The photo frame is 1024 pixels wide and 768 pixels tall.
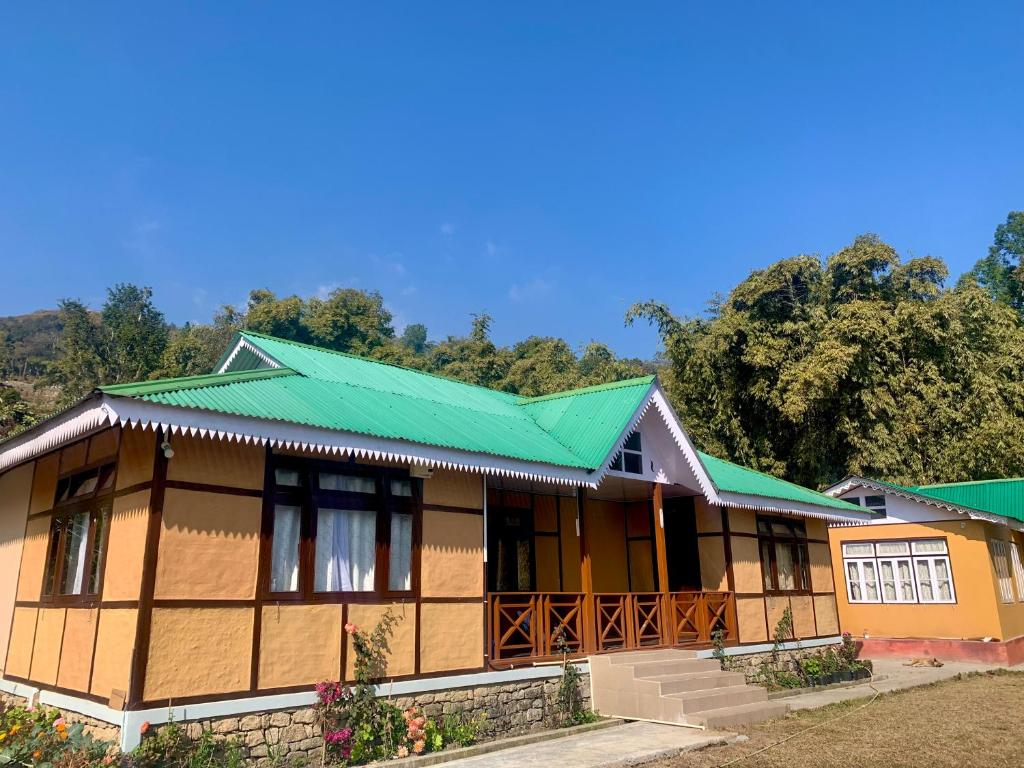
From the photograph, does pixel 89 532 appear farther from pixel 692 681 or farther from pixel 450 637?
pixel 692 681

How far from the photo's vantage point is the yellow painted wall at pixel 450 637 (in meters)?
9.70

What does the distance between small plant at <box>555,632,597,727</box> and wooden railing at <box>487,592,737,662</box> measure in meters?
0.21

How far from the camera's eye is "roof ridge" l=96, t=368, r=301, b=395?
7.20 meters

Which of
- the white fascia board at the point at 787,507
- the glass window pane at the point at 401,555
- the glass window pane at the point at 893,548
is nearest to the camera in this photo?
the glass window pane at the point at 401,555

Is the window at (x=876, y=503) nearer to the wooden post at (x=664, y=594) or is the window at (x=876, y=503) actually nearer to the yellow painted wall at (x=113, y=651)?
the wooden post at (x=664, y=594)

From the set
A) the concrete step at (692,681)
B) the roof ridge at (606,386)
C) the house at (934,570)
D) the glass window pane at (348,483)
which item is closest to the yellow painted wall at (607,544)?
the roof ridge at (606,386)

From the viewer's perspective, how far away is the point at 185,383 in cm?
814

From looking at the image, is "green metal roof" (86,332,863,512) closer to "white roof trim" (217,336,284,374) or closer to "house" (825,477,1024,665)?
"white roof trim" (217,336,284,374)

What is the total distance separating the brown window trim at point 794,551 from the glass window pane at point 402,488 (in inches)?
366

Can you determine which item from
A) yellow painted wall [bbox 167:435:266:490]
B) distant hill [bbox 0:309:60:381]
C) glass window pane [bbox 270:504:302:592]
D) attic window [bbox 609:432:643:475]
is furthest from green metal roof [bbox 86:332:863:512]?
distant hill [bbox 0:309:60:381]

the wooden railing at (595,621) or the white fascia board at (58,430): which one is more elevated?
the white fascia board at (58,430)

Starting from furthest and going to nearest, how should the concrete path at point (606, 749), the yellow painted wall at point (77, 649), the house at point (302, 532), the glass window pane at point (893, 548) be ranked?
the glass window pane at point (893, 548), the concrete path at point (606, 749), the yellow painted wall at point (77, 649), the house at point (302, 532)

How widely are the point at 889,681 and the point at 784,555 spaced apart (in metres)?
3.29

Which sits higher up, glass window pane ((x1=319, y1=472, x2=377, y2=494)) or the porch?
glass window pane ((x1=319, y1=472, x2=377, y2=494))
